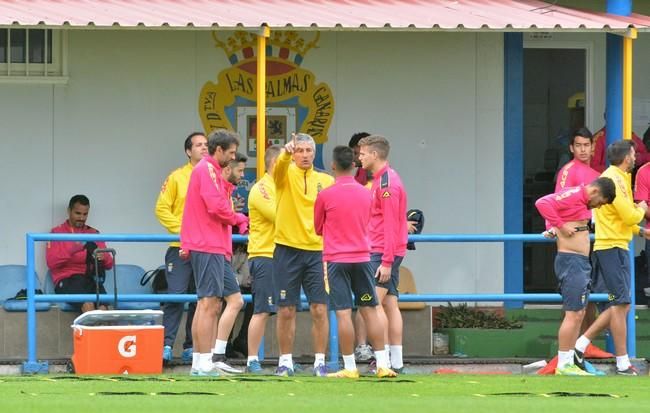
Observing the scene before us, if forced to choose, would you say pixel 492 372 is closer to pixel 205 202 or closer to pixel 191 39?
pixel 205 202

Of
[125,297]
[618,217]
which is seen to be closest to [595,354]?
[618,217]

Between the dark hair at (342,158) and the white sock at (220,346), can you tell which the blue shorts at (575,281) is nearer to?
the dark hair at (342,158)

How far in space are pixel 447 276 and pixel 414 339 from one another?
4.36 feet

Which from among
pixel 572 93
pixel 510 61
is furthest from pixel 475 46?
pixel 572 93

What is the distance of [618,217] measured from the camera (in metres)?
14.6

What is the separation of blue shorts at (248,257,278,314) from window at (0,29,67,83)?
368cm

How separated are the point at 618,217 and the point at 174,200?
3.93 meters

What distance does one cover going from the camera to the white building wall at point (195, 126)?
1672 centimetres

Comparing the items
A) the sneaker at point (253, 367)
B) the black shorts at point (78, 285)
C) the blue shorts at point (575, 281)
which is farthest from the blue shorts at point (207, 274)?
the blue shorts at point (575, 281)

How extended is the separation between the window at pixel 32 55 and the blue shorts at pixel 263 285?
12.1ft

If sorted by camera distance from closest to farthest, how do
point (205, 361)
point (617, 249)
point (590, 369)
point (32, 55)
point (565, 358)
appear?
point (205, 361) → point (565, 358) → point (590, 369) → point (617, 249) → point (32, 55)

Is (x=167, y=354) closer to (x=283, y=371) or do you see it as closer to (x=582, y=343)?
(x=283, y=371)

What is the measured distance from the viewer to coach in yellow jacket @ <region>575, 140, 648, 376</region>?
14422mm

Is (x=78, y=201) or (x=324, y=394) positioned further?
(x=78, y=201)
